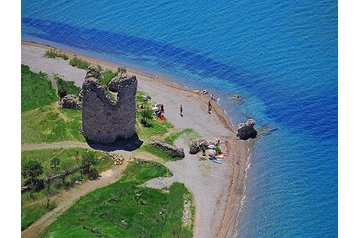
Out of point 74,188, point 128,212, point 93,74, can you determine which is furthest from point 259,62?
point 128,212

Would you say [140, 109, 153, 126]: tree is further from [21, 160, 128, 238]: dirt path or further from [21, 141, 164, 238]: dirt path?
[21, 160, 128, 238]: dirt path

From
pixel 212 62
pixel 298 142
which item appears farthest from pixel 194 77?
pixel 298 142

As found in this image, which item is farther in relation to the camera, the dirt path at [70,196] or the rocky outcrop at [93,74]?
the rocky outcrop at [93,74]

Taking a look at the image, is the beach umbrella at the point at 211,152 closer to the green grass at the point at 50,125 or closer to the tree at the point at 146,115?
the tree at the point at 146,115

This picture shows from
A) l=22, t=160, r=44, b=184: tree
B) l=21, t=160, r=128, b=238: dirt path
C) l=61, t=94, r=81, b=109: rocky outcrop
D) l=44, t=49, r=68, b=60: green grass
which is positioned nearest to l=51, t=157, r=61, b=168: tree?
l=22, t=160, r=44, b=184: tree

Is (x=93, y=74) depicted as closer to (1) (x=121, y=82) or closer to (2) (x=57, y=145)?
(1) (x=121, y=82)

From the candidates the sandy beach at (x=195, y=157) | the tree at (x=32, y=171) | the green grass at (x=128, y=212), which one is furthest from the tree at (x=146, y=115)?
the tree at (x=32, y=171)
